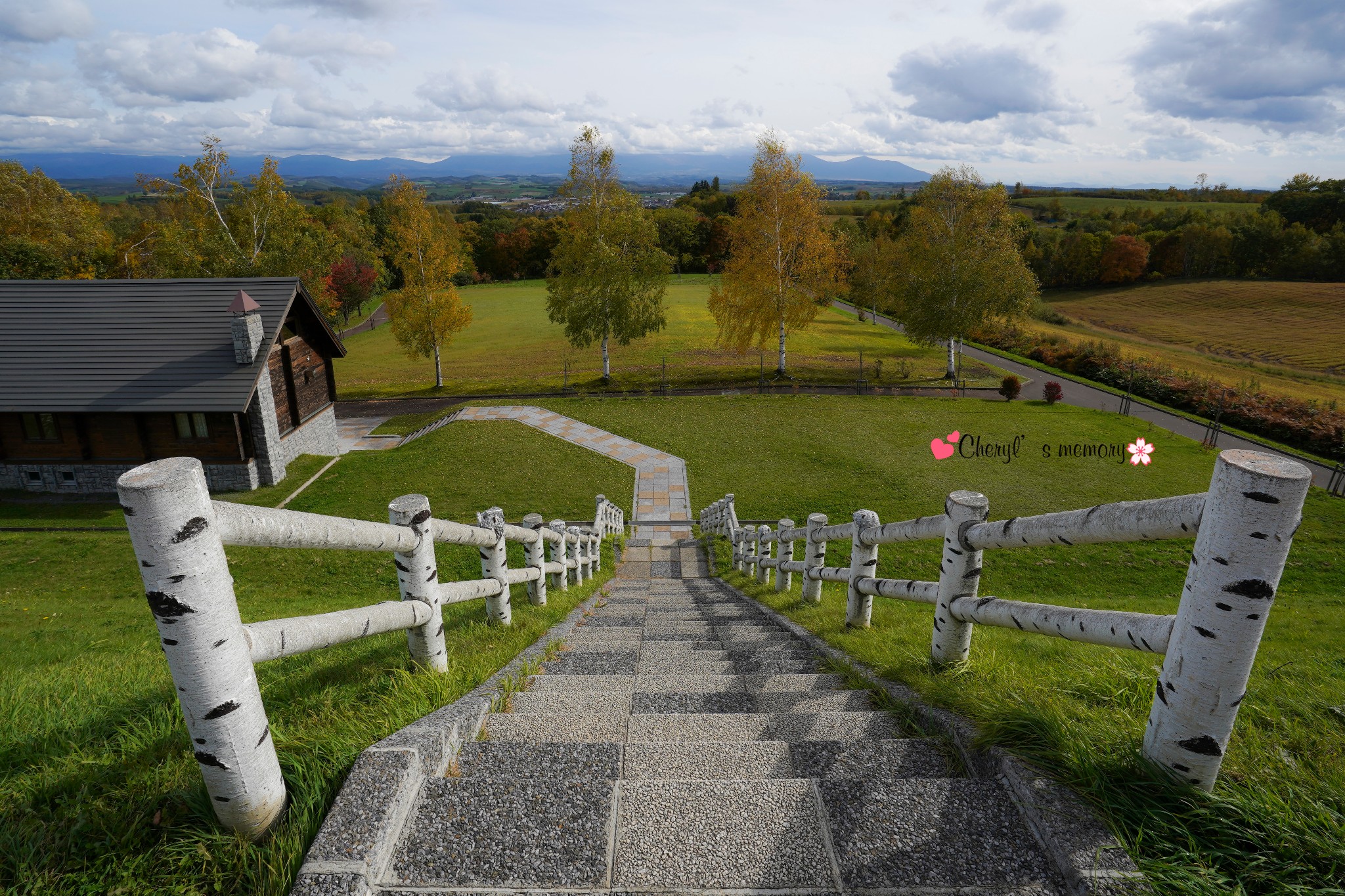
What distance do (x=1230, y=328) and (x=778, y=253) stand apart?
44.9 meters

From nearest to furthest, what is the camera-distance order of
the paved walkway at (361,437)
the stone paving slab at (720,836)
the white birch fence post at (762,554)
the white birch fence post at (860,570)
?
the stone paving slab at (720,836) → the white birch fence post at (860,570) → the white birch fence post at (762,554) → the paved walkway at (361,437)

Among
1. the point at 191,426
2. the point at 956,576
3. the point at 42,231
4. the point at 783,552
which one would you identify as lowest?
the point at 191,426

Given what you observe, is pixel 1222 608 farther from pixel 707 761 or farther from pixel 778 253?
pixel 778 253

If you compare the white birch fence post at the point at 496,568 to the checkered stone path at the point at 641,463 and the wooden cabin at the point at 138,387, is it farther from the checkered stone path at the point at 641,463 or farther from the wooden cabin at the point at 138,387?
the wooden cabin at the point at 138,387

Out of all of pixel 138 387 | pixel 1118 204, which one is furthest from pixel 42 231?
pixel 1118 204

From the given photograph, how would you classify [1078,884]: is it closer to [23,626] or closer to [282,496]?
[23,626]

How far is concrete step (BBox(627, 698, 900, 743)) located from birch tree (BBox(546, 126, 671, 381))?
27.0 m

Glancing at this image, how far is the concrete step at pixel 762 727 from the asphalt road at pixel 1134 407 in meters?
19.7

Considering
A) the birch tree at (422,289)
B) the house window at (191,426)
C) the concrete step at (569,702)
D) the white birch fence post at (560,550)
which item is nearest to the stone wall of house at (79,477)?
the house window at (191,426)

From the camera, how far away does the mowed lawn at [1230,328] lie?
1425 inches

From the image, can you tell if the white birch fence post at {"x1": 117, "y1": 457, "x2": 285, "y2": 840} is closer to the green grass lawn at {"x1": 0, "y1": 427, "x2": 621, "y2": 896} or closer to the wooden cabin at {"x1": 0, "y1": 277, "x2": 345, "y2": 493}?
the green grass lawn at {"x1": 0, "y1": 427, "x2": 621, "y2": 896}

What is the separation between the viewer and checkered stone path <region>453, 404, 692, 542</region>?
16.4 m

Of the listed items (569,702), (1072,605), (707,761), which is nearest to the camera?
(707,761)

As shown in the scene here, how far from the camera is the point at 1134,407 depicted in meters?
27.2
